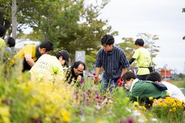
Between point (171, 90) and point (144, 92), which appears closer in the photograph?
point (144, 92)

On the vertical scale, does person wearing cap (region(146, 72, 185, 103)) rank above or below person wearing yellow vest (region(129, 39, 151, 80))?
below

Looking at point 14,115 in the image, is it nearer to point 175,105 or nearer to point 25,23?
point 175,105

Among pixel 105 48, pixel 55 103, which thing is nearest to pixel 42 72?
pixel 105 48

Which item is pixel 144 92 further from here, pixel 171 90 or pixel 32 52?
pixel 32 52

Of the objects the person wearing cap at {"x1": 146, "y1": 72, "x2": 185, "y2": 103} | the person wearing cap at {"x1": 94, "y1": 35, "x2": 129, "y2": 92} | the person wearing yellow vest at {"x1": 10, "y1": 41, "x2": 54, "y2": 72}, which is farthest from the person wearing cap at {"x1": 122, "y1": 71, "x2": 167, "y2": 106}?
the person wearing yellow vest at {"x1": 10, "y1": 41, "x2": 54, "y2": 72}

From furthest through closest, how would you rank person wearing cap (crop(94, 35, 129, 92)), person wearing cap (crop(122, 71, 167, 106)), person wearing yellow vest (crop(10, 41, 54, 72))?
person wearing cap (crop(94, 35, 129, 92))
person wearing yellow vest (crop(10, 41, 54, 72))
person wearing cap (crop(122, 71, 167, 106))

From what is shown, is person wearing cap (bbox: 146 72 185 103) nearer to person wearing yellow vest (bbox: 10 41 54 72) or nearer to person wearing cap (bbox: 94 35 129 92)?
person wearing cap (bbox: 94 35 129 92)

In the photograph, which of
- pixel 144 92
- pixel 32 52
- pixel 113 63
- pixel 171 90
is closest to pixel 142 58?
pixel 113 63

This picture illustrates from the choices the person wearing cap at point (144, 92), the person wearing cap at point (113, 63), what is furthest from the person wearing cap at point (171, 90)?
the person wearing cap at point (113, 63)

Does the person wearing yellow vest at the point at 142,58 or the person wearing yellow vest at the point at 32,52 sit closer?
the person wearing yellow vest at the point at 32,52

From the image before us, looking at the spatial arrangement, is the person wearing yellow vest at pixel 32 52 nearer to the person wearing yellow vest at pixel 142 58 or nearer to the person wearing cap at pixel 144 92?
the person wearing cap at pixel 144 92

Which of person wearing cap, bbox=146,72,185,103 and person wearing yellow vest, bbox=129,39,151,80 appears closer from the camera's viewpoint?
person wearing cap, bbox=146,72,185,103

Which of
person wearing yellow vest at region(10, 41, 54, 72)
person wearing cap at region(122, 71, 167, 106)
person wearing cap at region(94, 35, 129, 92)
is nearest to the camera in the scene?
person wearing cap at region(122, 71, 167, 106)

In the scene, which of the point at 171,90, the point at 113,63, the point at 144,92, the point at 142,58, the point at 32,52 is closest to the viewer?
the point at 144,92
